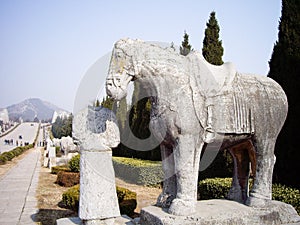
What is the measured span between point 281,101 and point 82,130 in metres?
2.77

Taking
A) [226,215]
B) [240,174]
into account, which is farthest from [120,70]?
[240,174]

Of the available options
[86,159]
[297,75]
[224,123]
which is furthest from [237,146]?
[297,75]

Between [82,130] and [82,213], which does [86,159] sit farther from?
[82,213]

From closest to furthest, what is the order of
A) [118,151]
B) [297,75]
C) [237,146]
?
[237,146] < [297,75] < [118,151]

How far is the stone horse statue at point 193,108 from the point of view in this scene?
381 centimetres

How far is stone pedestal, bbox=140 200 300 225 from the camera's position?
3746mm

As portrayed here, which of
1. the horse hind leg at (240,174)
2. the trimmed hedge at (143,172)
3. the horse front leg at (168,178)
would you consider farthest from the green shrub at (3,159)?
the horse hind leg at (240,174)

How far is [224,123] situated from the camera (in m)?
4.07

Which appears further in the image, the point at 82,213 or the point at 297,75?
the point at 297,75

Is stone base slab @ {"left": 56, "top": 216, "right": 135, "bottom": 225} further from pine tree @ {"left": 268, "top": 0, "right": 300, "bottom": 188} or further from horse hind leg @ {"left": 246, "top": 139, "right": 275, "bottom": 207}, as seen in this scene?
pine tree @ {"left": 268, "top": 0, "right": 300, "bottom": 188}

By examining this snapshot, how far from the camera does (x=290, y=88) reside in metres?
7.83

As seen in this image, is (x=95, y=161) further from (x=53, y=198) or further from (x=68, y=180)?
(x=68, y=180)

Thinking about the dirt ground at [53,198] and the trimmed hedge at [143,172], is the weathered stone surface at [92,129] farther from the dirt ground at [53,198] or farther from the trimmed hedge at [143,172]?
the trimmed hedge at [143,172]

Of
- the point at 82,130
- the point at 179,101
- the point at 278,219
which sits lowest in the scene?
the point at 278,219
